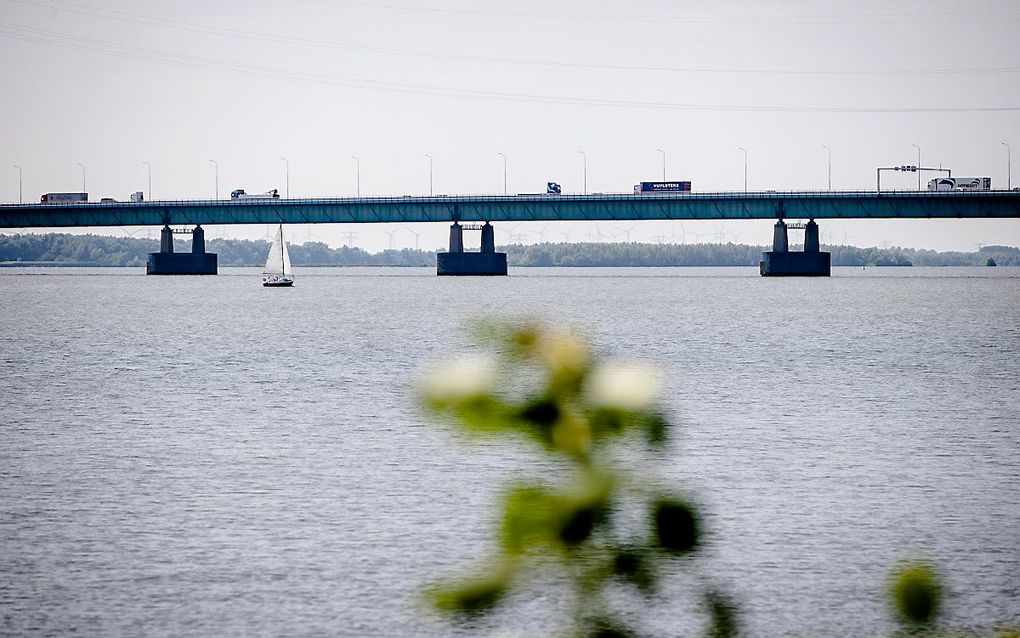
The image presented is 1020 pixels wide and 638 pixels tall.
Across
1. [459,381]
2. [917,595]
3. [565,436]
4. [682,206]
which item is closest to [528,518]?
[565,436]

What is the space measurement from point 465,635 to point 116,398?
3444 cm

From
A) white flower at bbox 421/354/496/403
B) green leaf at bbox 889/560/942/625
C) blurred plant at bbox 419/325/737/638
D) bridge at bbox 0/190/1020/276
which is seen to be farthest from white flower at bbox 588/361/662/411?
bridge at bbox 0/190/1020/276

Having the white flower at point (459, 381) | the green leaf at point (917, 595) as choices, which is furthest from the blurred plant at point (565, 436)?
the green leaf at point (917, 595)

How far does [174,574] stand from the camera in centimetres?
2023

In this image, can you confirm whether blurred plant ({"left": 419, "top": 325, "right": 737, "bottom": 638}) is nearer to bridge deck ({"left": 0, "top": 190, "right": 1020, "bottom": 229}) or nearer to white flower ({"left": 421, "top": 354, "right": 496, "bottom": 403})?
white flower ({"left": 421, "top": 354, "right": 496, "bottom": 403})

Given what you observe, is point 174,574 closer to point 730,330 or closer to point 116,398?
point 116,398

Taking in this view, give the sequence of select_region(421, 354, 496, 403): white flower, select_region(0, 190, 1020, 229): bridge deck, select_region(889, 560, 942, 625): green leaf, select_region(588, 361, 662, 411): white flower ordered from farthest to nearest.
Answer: select_region(0, 190, 1020, 229): bridge deck → select_region(889, 560, 942, 625): green leaf → select_region(588, 361, 662, 411): white flower → select_region(421, 354, 496, 403): white flower

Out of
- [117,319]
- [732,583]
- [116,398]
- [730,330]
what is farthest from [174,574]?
[117,319]

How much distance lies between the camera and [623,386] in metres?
3.46

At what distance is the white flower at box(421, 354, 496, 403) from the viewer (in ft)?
10.8

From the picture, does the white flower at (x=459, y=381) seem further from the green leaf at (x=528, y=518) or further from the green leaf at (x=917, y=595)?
the green leaf at (x=917, y=595)

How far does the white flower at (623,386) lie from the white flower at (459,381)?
10.7 inches

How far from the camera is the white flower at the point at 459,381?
3.28m

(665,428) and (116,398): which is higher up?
(665,428)
